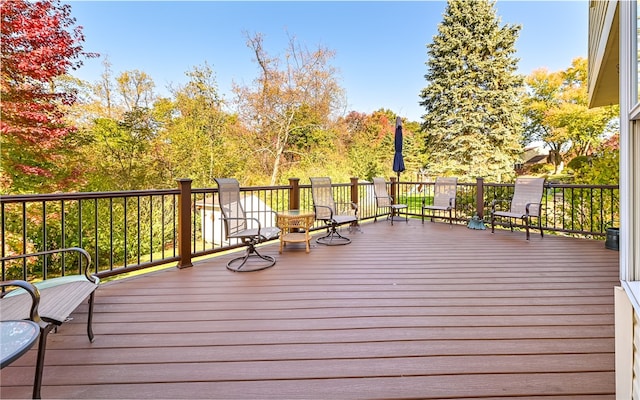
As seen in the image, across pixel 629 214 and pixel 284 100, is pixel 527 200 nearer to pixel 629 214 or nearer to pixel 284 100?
pixel 629 214

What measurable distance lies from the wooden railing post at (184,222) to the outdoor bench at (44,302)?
152cm

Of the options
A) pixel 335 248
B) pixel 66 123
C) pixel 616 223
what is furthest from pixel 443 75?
pixel 66 123

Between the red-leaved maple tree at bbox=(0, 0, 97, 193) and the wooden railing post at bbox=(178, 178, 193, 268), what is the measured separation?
490cm

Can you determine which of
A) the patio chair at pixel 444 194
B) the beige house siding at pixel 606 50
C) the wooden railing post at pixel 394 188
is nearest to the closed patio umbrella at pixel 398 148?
the wooden railing post at pixel 394 188

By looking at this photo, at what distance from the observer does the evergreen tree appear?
460 inches

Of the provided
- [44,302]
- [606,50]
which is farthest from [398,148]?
[44,302]

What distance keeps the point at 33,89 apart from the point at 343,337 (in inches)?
325

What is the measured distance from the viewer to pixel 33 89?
21.2 ft

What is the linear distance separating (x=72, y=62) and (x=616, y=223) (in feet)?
40.2

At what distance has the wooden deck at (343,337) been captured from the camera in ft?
5.01

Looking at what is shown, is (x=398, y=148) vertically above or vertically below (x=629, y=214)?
above

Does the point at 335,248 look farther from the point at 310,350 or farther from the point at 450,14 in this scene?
the point at 450,14

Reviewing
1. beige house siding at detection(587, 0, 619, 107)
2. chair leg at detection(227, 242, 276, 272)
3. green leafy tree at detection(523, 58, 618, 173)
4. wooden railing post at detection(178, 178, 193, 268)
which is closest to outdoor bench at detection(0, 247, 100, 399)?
wooden railing post at detection(178, 178, 193, 268)

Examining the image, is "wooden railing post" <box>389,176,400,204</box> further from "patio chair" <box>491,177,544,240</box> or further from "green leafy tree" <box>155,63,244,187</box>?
"green leafy tree" <box>155,63,244,187</box>
